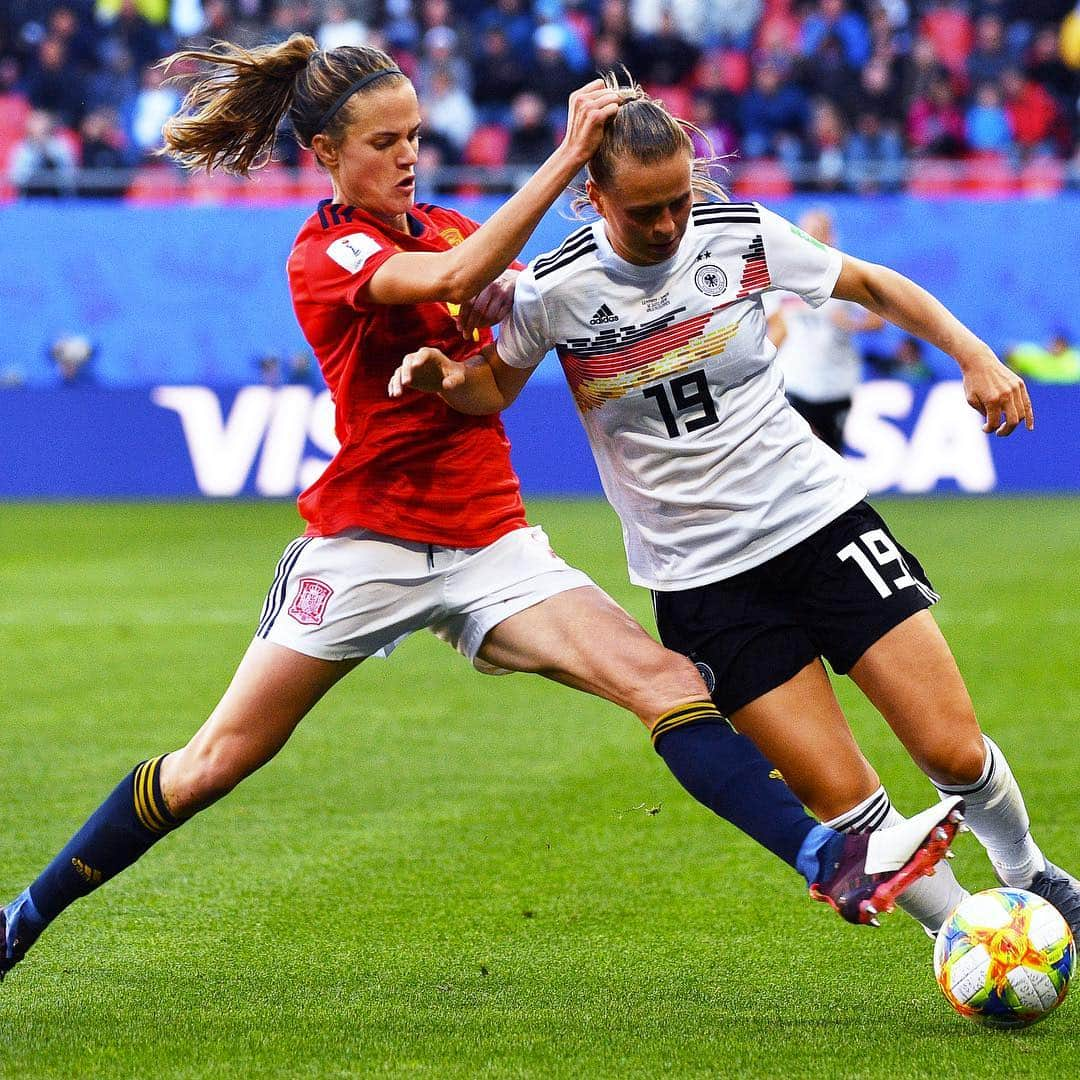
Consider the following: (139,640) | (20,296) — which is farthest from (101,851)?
(20,296)

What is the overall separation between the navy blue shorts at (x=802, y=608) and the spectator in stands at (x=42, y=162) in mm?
16563

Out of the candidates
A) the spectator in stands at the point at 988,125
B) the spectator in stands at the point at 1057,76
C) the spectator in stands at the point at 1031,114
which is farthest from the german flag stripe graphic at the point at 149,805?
the spectator in stands at the point at 1057,76

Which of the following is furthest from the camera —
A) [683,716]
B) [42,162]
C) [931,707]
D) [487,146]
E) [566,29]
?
[566,29]

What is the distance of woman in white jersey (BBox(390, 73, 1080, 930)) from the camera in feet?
12.9

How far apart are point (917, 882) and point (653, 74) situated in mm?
17364

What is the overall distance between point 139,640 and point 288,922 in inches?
213

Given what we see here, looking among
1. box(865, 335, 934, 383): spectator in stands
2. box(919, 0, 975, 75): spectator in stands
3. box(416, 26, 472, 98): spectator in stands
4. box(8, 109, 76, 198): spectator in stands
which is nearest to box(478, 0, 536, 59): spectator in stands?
box(416, 26, 472, 98): spectator in stands

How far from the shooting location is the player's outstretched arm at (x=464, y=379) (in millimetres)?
3760

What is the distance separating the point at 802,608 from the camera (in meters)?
4.03

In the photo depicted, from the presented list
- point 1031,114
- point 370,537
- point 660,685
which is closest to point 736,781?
point 660,685

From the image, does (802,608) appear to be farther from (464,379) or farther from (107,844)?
(107,844)

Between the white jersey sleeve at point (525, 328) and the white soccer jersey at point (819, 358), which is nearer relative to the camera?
the white jersey sleeve at point (525, 328)

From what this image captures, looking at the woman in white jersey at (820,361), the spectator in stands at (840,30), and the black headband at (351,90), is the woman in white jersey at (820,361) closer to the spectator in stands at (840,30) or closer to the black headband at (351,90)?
the black headband at (351,90)

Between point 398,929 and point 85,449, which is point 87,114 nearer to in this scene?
point 85,449
